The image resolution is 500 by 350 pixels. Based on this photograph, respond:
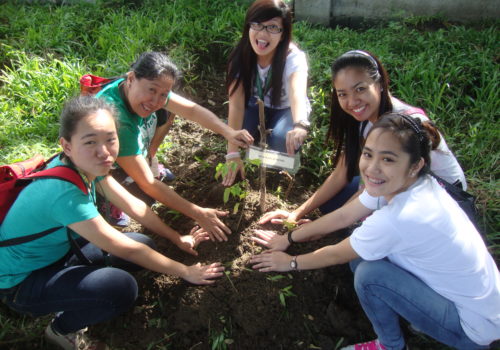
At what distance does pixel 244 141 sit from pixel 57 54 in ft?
10.1

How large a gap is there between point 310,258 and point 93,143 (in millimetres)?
1260

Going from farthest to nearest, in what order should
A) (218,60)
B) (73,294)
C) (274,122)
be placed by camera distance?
(218,60), (274,122), (73,294)

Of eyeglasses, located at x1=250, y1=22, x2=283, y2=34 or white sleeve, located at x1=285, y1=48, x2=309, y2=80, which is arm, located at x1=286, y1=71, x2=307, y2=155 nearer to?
white sleeve, located at x1=285, y1=48, x2=309, y2=80

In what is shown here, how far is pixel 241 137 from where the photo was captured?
236 centimetres

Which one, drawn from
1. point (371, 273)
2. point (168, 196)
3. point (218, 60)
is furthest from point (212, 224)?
point (218, 60)

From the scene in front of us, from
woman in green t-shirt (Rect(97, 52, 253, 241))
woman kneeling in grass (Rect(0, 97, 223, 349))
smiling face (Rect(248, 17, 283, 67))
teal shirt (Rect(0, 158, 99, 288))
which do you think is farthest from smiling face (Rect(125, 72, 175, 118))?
smiling face (Rect(248, 17, 283, 67))

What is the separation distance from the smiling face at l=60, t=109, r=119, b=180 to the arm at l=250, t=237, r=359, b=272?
1045mm

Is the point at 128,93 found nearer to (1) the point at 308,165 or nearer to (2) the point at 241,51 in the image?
(2) the point at 241,51

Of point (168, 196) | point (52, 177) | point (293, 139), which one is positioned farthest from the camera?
point (168, 196)

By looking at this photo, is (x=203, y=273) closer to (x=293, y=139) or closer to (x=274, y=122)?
(x=293, y=139)

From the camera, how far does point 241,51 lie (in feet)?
9.19

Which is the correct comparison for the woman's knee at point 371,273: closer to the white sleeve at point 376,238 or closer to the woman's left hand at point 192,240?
the white sleeve at point 376,238

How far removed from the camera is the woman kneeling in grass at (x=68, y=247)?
70.3 inches

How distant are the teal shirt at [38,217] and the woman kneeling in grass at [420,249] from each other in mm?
1320
